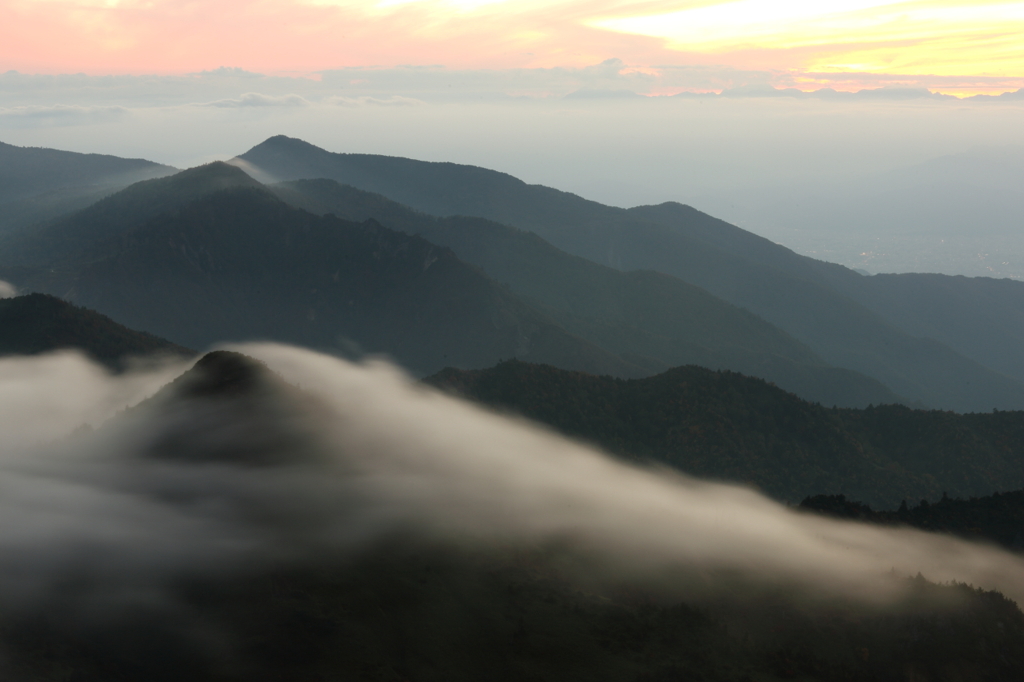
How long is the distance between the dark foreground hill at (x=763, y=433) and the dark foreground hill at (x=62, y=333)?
44.3 m

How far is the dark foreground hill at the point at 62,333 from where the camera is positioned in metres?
94.9

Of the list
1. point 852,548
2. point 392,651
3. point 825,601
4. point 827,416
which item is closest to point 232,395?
point 392,651

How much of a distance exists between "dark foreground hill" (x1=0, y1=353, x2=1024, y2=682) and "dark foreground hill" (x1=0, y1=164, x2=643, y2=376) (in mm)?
108279

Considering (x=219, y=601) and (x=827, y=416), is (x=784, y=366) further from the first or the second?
(x=219, y=601)

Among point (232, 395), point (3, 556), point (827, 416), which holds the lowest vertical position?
point (827, 416)

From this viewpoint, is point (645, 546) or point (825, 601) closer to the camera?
point (825, 601)

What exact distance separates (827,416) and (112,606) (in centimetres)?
8719

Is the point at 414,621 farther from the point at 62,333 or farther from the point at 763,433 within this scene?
the point at 62,333

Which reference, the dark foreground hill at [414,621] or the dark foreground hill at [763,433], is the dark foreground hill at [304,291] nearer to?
the dark foreground hill at [763,433]

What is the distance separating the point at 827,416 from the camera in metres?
96.1

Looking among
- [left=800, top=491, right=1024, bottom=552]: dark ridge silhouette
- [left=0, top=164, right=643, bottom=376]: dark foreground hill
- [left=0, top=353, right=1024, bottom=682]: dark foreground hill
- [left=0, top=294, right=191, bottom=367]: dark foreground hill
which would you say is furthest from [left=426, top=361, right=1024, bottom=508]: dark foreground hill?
[left=0, top=164, right=643, bottom=376]: dark foreground hill

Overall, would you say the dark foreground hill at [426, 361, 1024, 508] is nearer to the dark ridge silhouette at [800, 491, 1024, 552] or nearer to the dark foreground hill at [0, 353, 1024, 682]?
the dark ridge silhouette at [800, 491, 1024, 552]

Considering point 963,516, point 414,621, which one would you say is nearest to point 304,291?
point 963,516

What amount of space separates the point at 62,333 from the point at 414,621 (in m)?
83.8
